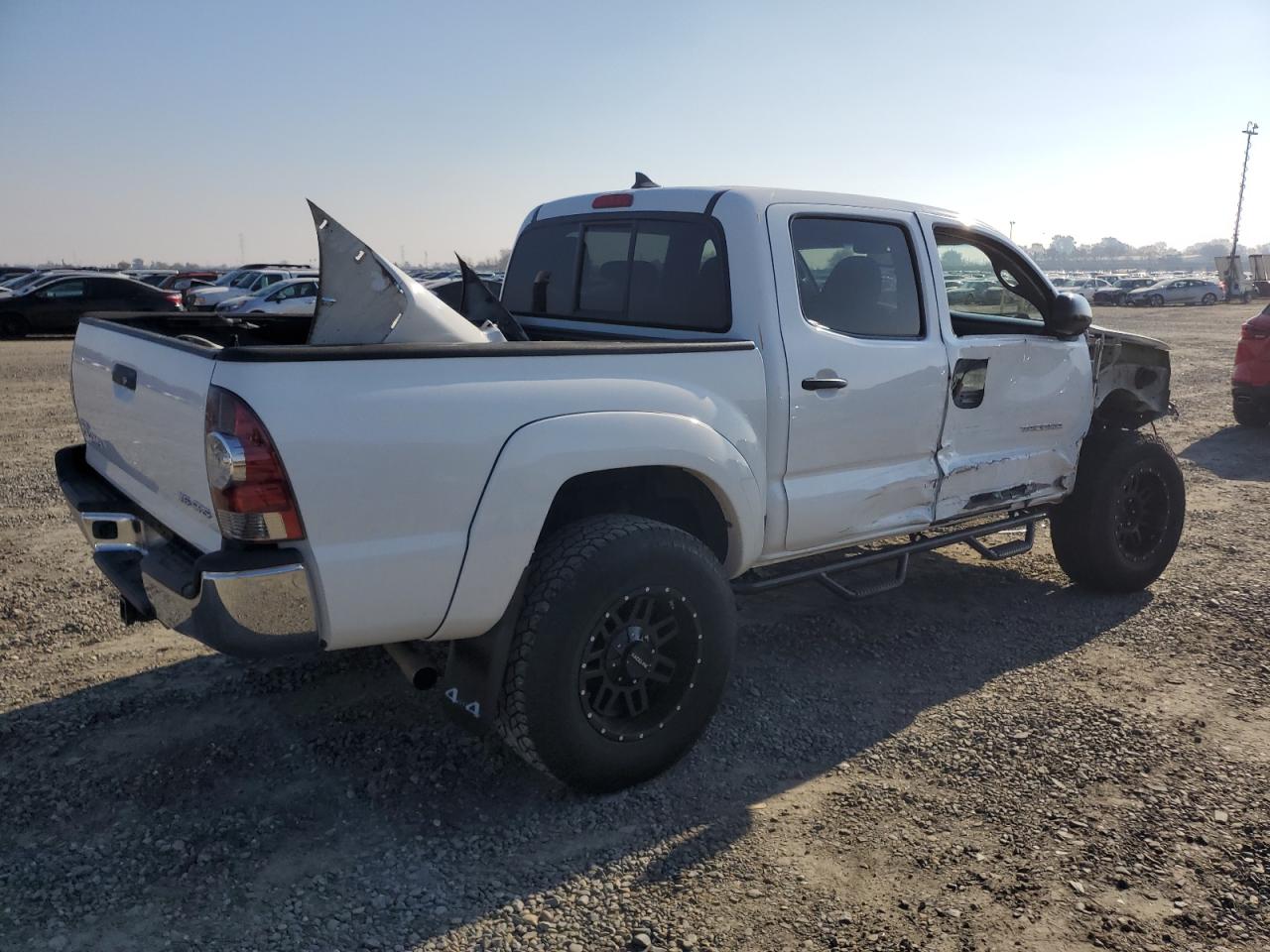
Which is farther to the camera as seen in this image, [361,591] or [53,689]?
[53,689]

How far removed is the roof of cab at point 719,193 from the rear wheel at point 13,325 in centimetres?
2133

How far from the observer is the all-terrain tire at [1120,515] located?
533 cm

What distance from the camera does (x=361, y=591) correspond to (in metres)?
2.77

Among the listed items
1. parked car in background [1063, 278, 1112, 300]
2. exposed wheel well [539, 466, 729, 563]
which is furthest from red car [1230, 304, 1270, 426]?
parked car in background [1063, 278, 1112, 300]

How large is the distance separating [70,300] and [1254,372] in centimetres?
2232

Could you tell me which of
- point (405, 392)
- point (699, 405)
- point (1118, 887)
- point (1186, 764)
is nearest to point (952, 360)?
point (699, 405)

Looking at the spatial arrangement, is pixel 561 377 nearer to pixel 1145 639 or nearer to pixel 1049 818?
pixel 1049 818

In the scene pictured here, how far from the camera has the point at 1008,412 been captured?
15.4 ft

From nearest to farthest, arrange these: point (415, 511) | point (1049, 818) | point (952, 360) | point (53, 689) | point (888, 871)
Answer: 1. point (415, 511)
2. point (888, 871)
3. point (1049, 818)
4. point (53, 689)
5. point (952, 360)

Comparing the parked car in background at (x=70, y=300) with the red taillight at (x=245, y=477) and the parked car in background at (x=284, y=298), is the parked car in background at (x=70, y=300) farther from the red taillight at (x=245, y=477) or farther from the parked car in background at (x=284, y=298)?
the red taillight at (x=245, y=477)

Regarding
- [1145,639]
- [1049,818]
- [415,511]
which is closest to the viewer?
[415,511]

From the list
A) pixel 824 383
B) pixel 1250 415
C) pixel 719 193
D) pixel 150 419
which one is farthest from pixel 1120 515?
pixel 1250 415

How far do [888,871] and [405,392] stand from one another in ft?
6.65

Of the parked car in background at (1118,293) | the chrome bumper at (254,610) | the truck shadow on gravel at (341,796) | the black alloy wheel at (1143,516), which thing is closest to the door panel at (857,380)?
the truck shadow on gravel at (341,796)
